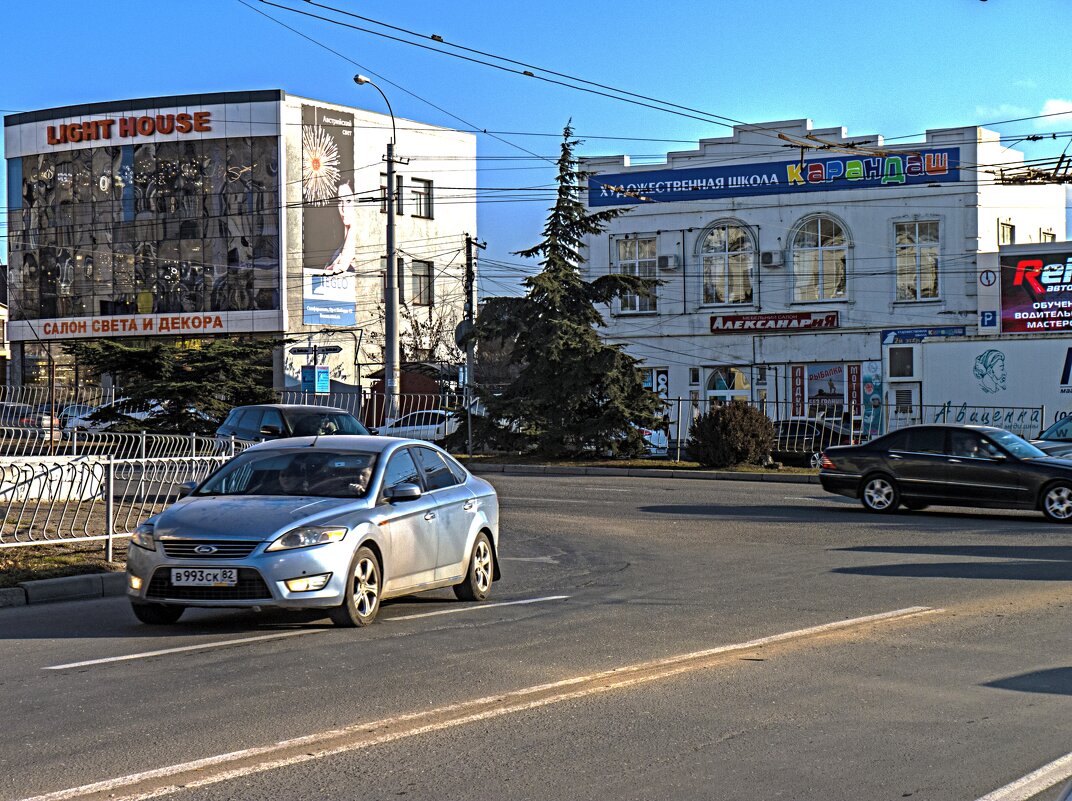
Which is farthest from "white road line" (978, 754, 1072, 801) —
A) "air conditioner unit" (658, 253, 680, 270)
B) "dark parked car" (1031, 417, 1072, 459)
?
"air conditioner unit" (658, 253, 680, 270)

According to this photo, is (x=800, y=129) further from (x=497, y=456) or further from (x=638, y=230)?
(x=497, y=456)

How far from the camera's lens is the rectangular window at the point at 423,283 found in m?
71.4

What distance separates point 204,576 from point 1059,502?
47.3 feet

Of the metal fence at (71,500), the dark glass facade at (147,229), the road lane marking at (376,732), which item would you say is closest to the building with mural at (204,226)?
the dark glass facade at (147,229)

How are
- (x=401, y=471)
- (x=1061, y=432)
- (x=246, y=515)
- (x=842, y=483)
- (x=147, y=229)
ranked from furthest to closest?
(x=147, y=229) → (x=1061, y=432) → (x=842, y=483) → (x=401, y=471) → (x=246, y=515)

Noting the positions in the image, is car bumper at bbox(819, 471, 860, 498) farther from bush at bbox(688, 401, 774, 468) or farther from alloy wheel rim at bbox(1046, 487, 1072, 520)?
bush at bbox(688, 401, 774, 468)

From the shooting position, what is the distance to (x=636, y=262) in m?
54.0

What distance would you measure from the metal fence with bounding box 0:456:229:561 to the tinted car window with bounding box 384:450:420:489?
3.70m

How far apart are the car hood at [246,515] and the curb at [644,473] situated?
1984cm

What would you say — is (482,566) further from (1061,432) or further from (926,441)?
(1061,432)

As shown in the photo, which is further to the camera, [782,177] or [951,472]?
[782,177]

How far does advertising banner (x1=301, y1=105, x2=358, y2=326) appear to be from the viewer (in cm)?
6481

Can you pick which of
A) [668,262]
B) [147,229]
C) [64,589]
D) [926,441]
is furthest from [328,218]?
[64,589]

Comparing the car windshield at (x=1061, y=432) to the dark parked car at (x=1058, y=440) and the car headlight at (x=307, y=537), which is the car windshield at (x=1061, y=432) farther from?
the car headlight at (x=307, y=537)
